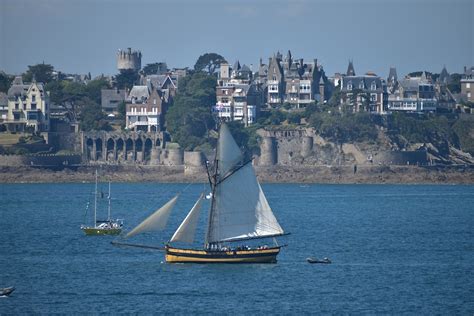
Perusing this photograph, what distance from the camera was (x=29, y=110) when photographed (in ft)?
543

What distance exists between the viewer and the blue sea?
198 ft

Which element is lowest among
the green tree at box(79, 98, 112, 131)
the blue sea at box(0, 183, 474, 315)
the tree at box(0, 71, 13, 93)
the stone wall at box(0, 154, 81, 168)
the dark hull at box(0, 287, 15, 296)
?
the blue sea at box(0, 183, 474, 315)

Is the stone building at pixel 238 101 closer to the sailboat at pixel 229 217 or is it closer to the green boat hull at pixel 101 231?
the green boat hull at pixel 101 231

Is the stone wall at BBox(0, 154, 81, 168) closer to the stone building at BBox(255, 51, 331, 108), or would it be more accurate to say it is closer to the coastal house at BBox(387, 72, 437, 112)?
the stone building at BBox(255, 51, 331, 108)

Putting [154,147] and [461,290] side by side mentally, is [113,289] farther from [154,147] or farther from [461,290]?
[154,147]

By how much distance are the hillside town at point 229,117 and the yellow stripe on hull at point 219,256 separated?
87359 mm

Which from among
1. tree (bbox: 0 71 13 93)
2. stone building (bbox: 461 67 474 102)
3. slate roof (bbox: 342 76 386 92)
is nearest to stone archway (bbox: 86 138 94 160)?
tree (bbox: 0 71 13 93)

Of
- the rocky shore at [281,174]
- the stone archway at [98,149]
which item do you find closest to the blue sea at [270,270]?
the rocky shore at [281,174]

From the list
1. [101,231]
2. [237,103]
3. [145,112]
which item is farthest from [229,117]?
[101,231]

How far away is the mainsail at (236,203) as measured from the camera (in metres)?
70.5

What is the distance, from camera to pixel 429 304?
6084cm

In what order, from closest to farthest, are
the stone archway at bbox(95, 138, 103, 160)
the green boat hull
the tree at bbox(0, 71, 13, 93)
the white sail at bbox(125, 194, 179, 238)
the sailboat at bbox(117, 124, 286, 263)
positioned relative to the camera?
the sailboat at bbox(117, 124, 286, 263)
the white sail at bbox(125, 194, 179, 238)
the green boat hull
the stone archway at bbox(95, 138, 103, 160)
the tree at bbox(0, 71, 13, 93)

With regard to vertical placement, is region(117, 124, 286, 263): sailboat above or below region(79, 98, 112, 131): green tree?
below

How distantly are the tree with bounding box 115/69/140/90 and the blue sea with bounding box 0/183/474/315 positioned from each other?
6895 cm
